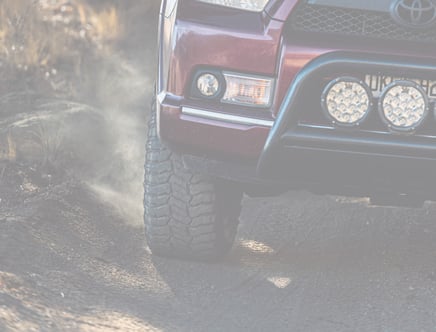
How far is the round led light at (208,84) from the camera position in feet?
14.7

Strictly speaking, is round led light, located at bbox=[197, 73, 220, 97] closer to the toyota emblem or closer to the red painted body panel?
the red painted body panel

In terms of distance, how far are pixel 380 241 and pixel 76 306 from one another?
6.39ft

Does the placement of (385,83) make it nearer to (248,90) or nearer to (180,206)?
(248,90)

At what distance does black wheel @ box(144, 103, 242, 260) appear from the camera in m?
4.93

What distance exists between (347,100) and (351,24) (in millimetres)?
276

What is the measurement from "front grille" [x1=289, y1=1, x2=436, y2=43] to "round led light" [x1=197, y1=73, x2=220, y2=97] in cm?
35

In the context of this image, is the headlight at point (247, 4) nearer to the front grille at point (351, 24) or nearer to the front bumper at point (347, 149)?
the front grille at point (351, 24)

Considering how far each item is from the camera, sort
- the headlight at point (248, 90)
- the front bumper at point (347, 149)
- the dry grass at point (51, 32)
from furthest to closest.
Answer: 1. the dry grass at point (51, 32)
2. the headlight at point (248, 90)
3. the front bumper at point (347, 149)

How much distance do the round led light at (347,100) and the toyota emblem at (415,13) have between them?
27 cm

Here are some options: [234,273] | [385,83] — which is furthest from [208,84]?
[234,273]

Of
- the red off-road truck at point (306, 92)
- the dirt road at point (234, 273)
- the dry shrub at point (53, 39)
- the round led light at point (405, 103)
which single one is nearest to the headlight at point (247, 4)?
the red off-road truck at point (306, 92)

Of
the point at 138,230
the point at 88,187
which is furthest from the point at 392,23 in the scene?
the point at 88,187

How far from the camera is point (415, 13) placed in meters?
4.32

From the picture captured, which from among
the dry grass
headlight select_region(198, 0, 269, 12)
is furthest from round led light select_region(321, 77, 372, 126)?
the dry grass
